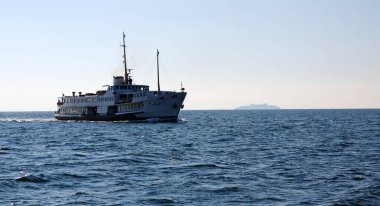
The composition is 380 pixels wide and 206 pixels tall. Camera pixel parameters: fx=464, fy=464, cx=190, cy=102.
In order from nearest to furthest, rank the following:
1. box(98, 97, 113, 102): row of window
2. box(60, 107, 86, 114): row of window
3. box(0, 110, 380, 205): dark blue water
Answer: box(0, 110, 380, 205): dark blue water
box(98, 97, 113, 102): row of window
box(60, 107, 86, 114): row of window

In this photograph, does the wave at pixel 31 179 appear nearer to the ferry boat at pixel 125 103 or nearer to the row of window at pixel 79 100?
the ferry boat at pixel 125 103

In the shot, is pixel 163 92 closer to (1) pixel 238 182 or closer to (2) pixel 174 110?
(2) pixel 174 110

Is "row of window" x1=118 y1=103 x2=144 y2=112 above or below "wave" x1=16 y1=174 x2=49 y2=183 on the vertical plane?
above

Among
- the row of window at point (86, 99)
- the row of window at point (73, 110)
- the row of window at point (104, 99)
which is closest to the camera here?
the row of window at point (104, 99)

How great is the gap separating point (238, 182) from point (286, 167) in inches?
232

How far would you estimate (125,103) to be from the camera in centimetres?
8669

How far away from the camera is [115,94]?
89.1m

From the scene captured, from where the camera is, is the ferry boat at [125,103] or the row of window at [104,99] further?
the row of window at [104,99]

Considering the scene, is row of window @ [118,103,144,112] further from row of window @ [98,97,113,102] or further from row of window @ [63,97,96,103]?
row of window @ [63,97,96,103]

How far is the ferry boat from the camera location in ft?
274

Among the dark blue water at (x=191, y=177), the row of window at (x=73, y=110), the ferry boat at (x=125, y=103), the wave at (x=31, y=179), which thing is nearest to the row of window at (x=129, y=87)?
the ferry boat at (x=125, y=103)

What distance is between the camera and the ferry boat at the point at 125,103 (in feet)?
274

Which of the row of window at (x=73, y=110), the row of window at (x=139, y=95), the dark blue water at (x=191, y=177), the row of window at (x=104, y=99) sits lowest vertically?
the dark blue water at (x=191, y=177)

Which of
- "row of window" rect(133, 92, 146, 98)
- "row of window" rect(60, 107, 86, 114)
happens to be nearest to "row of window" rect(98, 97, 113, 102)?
"row of window" rect(133, 92, 146, 98)
